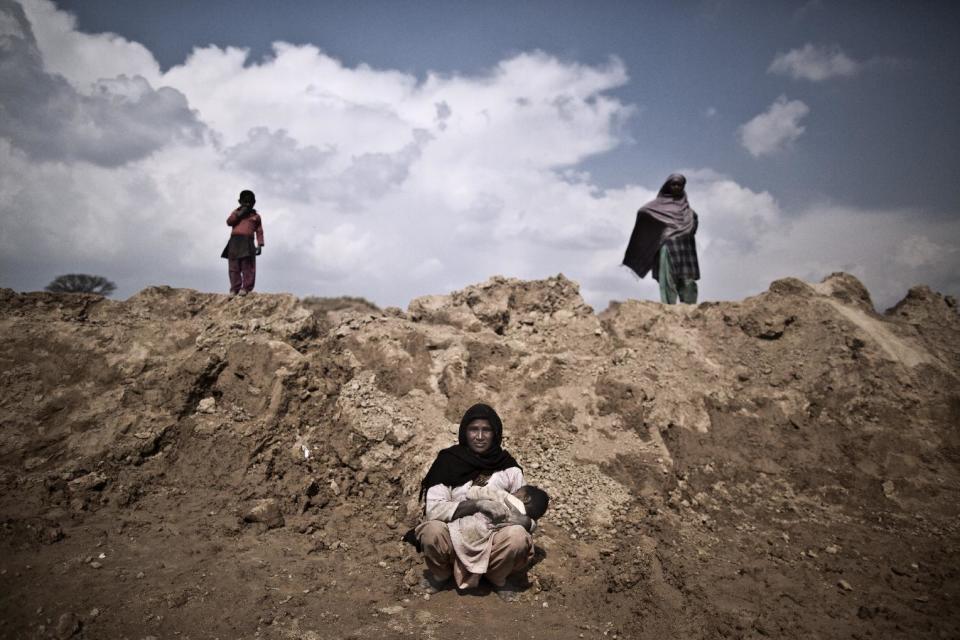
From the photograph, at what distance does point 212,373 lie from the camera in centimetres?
573

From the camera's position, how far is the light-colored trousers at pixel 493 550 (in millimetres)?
3641

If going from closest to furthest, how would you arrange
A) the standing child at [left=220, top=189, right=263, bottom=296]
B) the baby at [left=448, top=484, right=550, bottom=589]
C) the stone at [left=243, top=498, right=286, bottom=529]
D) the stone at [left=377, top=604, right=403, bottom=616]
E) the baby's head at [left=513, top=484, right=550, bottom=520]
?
the stone at [left=377, top=604, right=403, bottom=616]
the baby at [left=448, top=484, right=550, bottom=589]
the baby's head at [left=513, top=484, right=550, bottom=520]
the stone at [left=243, top=498, right=286, bottom=529]
the standing child at [left=220, top=189, right=263, bottom=296]

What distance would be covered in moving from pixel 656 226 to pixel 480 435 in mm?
5992

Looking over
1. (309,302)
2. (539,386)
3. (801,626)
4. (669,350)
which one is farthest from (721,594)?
(309,302)

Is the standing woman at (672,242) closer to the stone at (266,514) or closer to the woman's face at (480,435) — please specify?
the woman's face at (480,435)

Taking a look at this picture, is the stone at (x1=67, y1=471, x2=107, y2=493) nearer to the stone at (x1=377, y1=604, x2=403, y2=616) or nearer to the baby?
the stone at (x1=377, y1=604, x2=403, y2=616)

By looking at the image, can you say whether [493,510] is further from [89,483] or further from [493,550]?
[89,483]

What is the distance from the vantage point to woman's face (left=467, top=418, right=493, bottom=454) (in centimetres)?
396

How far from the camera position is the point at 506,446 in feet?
18.4

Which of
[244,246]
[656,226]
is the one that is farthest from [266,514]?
[656,226]

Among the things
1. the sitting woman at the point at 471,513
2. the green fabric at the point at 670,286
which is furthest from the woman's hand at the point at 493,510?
the green fabric at the point at 670,286

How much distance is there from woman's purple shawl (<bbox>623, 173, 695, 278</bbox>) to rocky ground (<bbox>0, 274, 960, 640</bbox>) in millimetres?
1448

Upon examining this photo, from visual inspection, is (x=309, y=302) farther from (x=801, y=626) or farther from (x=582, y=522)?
(x=801, y=626)

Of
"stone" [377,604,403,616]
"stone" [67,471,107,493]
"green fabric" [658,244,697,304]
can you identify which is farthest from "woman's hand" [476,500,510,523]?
"green fabric" [658,244,697,304]
